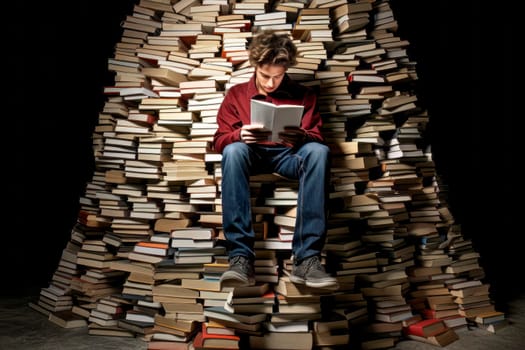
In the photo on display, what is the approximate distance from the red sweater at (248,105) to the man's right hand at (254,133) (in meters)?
0.24

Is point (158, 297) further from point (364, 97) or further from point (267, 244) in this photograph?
point (364, 97)

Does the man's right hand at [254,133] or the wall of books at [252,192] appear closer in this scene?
the man's right hand at [254,133]

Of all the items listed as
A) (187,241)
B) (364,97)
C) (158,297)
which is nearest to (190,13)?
(364,97)

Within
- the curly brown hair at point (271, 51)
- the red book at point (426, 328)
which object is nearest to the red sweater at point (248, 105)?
the curly brown hair at point (271, 51)

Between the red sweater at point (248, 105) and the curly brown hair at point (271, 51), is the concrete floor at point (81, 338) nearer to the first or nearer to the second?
the red sweater at point (248, 105)

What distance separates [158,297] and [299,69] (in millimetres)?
2084

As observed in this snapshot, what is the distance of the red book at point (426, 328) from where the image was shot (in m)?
2.79

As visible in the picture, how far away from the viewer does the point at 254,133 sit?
7.30 ft

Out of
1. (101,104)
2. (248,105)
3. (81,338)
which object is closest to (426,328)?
(248,105)

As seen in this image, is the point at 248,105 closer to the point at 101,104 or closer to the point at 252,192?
the point at 252,192

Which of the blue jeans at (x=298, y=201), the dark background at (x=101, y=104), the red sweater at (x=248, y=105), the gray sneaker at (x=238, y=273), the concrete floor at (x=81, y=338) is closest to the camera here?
the gray sneaker at (x=238, y=273)

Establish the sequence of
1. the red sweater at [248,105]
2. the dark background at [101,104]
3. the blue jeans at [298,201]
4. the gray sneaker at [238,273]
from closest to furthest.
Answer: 1. the gray sneaker at [238,273]
2. the blue jeans at [298,201]
3. the red sweater at [248,105]
4. the dark background at [101,104]

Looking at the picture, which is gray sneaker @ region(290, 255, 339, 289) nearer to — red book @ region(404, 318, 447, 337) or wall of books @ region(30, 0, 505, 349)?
wall of books @ region(30, 0, 505, 349)

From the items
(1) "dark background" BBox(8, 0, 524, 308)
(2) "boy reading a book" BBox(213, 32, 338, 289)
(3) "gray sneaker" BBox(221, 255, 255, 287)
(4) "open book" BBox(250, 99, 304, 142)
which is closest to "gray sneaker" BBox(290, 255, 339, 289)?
(2) "boy reading a book" BBox(213, 32, 338, 289)
